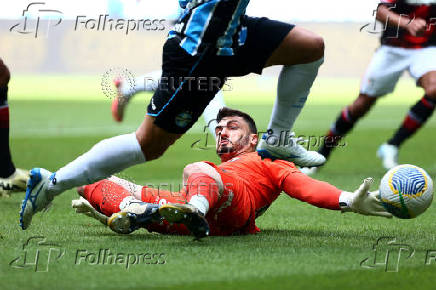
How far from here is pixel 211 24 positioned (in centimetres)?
393

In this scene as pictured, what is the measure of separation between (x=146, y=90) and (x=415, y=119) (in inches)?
137

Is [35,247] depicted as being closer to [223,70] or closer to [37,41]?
[223,70]

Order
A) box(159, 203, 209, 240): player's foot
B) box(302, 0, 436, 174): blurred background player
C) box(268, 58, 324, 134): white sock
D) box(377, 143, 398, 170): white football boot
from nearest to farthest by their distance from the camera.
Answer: box(159, 203, 209, 240): player's foot, box(268, 58, 324, 134): white sock, box(302, 0, 436, 174): blurred background player, box(377, 143, 398, 170): white football boot

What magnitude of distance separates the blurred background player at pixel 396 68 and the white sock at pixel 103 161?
4.15 meters

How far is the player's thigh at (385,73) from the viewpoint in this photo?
8.08 m

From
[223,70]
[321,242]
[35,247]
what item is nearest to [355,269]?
[321,242]

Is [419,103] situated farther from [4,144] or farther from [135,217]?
[135,217]

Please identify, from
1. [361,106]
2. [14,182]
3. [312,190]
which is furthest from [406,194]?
[361,106]

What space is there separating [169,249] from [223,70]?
969mm

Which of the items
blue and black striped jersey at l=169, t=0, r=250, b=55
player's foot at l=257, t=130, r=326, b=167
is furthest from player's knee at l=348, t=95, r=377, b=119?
blue and black striped jersey at l=169, t=0, r=250, b=55

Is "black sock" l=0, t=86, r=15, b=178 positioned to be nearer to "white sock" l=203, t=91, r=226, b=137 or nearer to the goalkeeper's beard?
"white sock" l=203, t=91, r=226, b=137

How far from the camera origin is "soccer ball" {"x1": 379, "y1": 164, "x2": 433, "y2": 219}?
3895 mm

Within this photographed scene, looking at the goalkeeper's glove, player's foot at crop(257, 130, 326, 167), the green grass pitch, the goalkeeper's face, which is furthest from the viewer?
player's foot at crop(257, 130, 326, 167)

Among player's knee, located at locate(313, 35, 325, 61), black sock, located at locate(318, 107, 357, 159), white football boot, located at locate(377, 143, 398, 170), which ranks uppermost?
player's knee, located at locate(313, 35, 325, 61)
